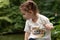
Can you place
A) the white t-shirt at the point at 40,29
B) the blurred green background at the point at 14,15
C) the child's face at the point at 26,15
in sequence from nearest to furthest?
the child's face at the point at 26,15
the white t-shirt at the point at 40,29
the blurred green background at the point at 14,15

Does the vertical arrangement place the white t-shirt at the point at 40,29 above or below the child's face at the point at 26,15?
below

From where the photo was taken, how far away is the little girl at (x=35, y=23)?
10.2 ft

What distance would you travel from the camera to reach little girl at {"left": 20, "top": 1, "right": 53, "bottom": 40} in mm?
3111

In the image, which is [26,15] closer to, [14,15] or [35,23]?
[35,23]

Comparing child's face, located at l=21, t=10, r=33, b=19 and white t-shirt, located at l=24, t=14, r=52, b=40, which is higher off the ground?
child's face, located at l=21, t=10, r=33, b=19

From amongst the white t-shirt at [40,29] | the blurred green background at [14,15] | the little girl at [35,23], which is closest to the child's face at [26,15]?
the little girl at [35,23]

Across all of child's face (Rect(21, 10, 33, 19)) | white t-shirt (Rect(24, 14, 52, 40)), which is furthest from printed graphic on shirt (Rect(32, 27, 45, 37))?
child's face (Rect(21, 10, 33, 19))

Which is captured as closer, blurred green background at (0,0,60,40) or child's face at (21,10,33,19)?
child's face at (21,10,33,19)

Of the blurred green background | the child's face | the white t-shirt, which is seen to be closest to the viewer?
the child's face

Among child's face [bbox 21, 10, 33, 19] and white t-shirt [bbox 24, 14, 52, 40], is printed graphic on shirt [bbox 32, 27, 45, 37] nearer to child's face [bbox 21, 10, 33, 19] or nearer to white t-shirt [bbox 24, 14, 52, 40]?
white t-shirt [bbox 24, 14, 52, 40]

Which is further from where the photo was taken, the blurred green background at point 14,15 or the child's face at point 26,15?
the blurred green background at point 14,15

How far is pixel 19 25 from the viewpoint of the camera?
9.62 meters

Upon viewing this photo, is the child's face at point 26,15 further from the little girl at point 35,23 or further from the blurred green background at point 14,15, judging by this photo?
Answer: the blurred green background at point 14,15

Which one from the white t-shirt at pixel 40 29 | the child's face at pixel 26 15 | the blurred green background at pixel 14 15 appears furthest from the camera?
the blurred green background at pixel 14 15
